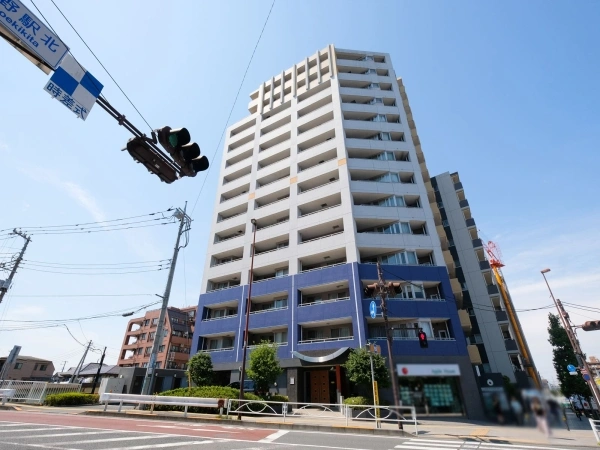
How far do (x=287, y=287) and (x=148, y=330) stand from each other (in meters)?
47.7

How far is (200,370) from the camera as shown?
29.9 metres

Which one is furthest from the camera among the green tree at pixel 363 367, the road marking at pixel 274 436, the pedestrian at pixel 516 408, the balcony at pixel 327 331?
the balcony at pixel 327 331

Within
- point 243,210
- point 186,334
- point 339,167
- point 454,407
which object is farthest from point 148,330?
point 454,407

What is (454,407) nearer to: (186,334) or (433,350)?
(433,350)

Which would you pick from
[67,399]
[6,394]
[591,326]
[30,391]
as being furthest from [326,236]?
[591,326]

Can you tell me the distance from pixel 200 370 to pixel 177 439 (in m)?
19.5

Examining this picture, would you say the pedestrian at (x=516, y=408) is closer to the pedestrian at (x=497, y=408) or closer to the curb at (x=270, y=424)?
the pedestrian at (x=497, y=408)

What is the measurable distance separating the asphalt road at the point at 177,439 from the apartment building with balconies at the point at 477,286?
854 inches

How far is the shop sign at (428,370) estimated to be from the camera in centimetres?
261

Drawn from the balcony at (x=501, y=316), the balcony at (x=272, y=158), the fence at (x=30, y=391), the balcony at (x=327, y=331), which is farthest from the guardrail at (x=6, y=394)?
the balcony at (x=501, y=316)

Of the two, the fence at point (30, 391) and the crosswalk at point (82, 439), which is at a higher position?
the fence at point (30, 391)

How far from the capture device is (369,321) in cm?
2781

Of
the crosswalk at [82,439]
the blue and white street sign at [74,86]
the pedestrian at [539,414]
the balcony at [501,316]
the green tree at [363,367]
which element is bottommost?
the crosswalk at [82,439]

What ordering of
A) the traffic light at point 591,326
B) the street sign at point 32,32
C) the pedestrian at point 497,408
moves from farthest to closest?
the street sign at point 32,32 < the traffic light at point 591,326 < the pedestrian at point 497,408
